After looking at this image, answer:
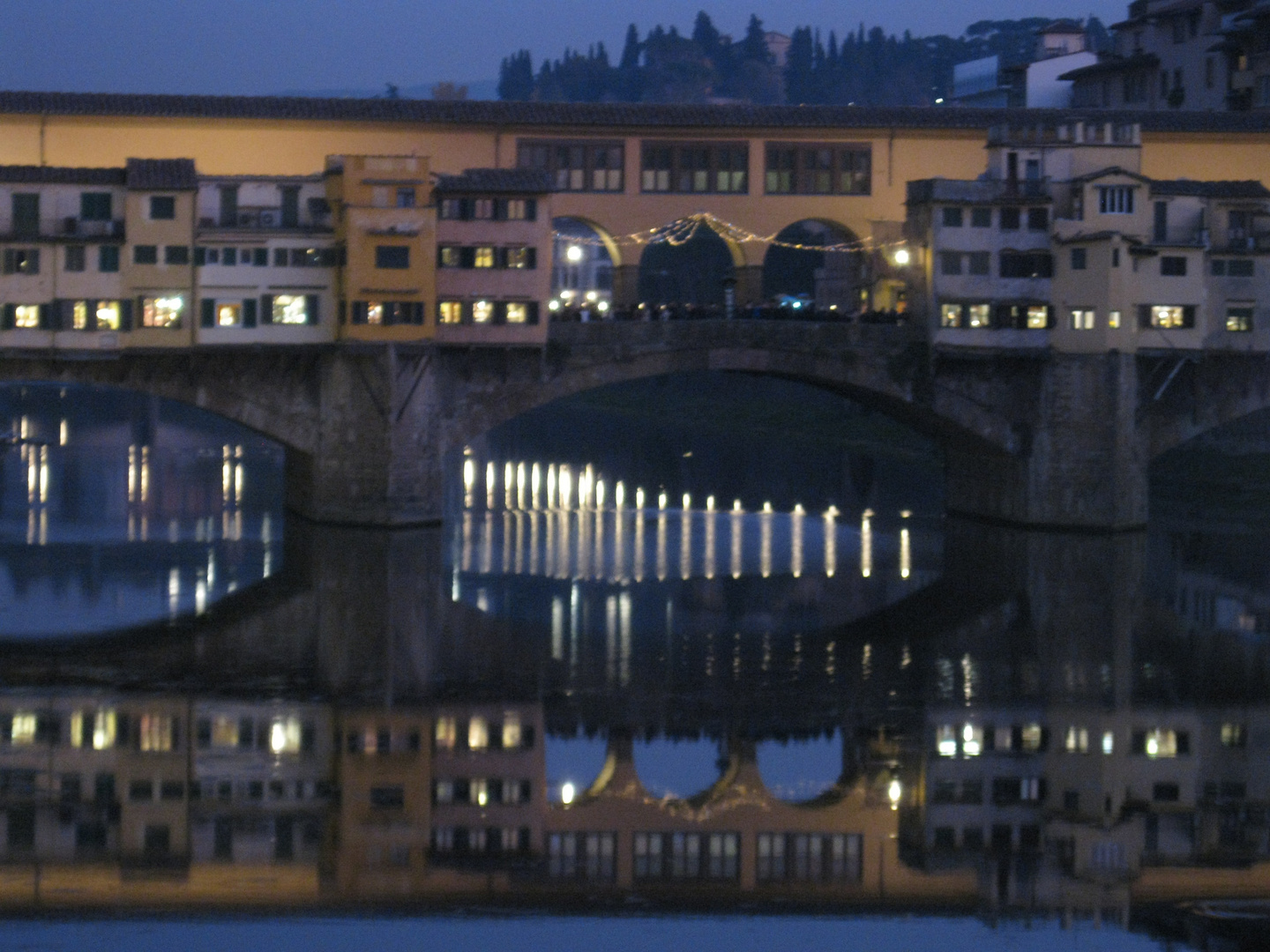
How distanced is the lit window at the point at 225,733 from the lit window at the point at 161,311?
22.4 m

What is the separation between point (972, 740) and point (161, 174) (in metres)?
29.5

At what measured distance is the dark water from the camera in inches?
954

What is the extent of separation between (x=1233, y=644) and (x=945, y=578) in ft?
32.0

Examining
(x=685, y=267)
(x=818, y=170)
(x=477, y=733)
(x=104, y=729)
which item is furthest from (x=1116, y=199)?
(x=685, y=267)

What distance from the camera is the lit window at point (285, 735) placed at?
3064 centimetres

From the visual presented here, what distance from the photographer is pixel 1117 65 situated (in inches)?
3310

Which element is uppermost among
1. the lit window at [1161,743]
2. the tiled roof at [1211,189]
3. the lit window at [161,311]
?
the tiled roof at [1211,189]

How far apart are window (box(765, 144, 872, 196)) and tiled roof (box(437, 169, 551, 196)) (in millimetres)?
8513

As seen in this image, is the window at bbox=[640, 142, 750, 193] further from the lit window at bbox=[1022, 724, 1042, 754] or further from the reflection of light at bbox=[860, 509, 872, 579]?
the lit window at bbox=[1022, 724, 1042, 754]

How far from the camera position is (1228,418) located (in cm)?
5838

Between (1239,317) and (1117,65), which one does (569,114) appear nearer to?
(1239,317)

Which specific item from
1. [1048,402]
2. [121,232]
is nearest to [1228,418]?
[1048,402]

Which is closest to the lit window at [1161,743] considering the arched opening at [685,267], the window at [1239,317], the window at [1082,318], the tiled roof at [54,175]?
the window at [1082,318]

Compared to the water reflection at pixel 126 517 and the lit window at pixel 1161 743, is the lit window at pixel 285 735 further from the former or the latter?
the lit window at pixel 1161 743
